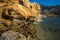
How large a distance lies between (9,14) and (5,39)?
40.8 metres

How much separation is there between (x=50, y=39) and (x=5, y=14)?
1090 inches

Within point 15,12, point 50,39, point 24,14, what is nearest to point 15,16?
point 15,12

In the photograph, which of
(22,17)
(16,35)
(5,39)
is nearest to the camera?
(5,39)

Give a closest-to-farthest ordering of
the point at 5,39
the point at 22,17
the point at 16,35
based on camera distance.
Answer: the point at 5,39 → the point at 16,35 → the point at 22,17

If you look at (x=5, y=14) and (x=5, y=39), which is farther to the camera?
(x=5, y=14)

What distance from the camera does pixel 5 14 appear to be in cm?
6106

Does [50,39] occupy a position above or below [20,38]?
below

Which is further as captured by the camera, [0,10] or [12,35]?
[0,10]

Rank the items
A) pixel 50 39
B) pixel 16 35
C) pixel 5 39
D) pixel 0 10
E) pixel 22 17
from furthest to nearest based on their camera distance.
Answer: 1. pixel 22 17
2. pixel 0 10
3. pixel 50 39
4. pixel 16 35
5. pixel 5 39

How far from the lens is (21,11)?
67.4 m

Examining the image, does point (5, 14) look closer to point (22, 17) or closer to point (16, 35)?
point (22, 17)

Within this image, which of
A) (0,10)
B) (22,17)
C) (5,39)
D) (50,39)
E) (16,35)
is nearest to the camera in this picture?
(5,39)

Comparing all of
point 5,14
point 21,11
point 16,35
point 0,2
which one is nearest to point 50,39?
point 16,35

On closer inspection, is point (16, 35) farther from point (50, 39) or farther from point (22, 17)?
point (22, 17)
